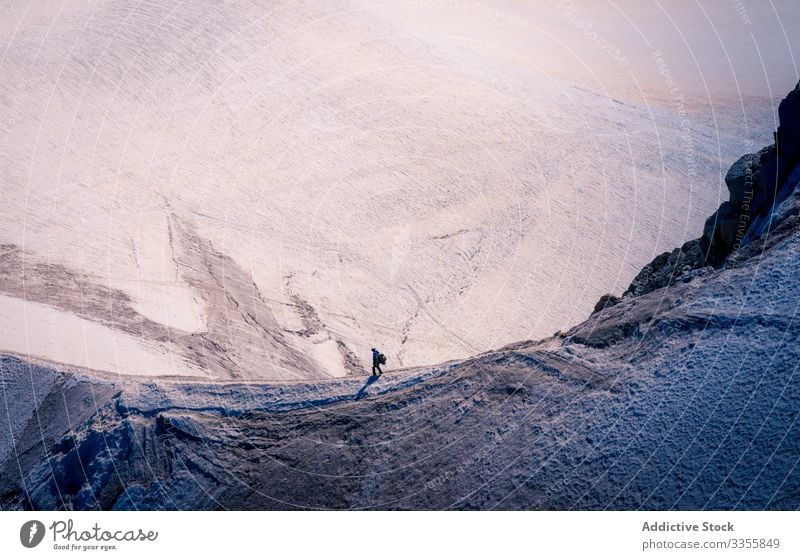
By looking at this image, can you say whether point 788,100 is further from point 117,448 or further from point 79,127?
point 79,127

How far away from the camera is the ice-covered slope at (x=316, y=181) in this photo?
27203mm

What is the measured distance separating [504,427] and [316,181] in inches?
717

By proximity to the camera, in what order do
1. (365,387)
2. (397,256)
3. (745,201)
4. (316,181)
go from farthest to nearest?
(316,181), (397,256), (745,201), (365,387)

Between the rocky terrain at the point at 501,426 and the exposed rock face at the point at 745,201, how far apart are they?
1.68 metres

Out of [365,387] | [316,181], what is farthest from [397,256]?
[365,387]

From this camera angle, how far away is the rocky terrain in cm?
1688

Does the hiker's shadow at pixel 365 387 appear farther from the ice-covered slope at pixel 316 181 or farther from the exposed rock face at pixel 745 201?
the exposed rock face at pixel 745 201

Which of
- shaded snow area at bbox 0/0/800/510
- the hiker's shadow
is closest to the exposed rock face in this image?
shaded snow area at bbox 0/0/800/510

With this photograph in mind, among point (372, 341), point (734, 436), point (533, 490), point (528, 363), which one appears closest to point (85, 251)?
point (372, 341)

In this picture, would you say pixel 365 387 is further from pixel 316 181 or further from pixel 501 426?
pixel 316 181

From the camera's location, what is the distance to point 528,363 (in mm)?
19391

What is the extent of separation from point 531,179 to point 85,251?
1676 centimetres

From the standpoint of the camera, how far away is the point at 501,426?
1827 cm

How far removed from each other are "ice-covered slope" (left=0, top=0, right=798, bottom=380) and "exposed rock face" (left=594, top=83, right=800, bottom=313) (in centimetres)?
638
